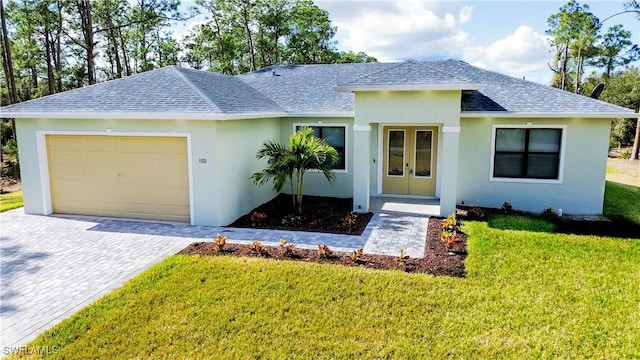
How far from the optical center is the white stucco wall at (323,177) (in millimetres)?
13805

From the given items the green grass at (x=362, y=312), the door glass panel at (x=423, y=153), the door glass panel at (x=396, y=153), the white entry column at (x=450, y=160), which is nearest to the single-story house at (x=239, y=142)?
the white entry column at (x=450, y=160)

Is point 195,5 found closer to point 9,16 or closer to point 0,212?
point 9,16

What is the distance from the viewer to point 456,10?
14953 millimetres

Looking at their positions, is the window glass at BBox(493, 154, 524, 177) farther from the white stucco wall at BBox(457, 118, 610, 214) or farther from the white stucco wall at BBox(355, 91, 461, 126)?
the white stucco wall at BBox(355, 91, 461, 126)

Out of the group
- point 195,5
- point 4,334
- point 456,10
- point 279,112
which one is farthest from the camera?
point 195,5

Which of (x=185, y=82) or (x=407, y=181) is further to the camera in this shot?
(x=407, y=181)

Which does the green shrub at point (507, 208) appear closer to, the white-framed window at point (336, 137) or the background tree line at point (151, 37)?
the white-framed window at point (336, 137)

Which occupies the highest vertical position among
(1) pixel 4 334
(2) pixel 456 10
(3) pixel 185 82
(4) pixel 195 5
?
(4) pixel 195 5

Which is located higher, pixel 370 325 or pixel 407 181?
pixel 407 181

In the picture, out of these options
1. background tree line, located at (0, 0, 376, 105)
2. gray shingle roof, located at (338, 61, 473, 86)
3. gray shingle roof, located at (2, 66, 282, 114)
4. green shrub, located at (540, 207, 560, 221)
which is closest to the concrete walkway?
green shrub, located at (540, 207, 560, 221)

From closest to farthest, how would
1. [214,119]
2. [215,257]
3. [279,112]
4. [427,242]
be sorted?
[215,257]
[427,242]
[214,119]
[279,112]

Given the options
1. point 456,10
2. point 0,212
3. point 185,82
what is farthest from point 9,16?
point 456,10

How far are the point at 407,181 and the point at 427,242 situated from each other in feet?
16.7

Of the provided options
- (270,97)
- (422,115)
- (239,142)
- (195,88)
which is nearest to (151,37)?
(270,97)
